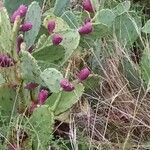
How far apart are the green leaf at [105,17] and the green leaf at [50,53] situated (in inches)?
10.5

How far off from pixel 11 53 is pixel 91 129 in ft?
1.30

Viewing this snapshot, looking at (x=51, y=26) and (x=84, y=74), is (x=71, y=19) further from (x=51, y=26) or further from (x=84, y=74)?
(x=84, y=74)

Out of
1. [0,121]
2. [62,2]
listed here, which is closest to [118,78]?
[62,2]

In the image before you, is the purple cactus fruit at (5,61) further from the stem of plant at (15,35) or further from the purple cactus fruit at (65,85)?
the purple cactus fruit at (65,85)

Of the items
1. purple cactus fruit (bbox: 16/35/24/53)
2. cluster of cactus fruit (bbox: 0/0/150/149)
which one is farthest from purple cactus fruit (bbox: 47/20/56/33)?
purple cactus fruit (bbox: 16/35/24/53)

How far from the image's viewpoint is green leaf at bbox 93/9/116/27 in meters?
1.93

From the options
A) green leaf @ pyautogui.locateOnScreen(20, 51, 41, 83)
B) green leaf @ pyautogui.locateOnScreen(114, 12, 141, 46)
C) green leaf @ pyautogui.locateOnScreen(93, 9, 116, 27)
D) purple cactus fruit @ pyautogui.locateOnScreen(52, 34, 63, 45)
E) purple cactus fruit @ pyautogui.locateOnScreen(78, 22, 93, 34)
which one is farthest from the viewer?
green leaf @ pyautogui.locateOnScreen(114, 12, 141, 46)

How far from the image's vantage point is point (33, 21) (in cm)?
177

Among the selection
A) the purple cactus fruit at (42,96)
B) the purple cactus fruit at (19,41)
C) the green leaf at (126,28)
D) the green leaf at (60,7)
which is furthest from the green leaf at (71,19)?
the purple cactus fruit at (42,96)

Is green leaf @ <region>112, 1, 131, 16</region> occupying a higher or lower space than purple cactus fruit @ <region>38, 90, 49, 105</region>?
higher

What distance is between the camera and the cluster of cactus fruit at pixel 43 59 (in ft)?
5.26

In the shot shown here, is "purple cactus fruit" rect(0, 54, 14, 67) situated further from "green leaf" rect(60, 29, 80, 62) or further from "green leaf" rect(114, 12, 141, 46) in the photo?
"green leaf" rect(114, 12, 141, 46)

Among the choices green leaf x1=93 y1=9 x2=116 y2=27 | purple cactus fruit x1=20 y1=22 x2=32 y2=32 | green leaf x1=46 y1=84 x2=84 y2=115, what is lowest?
green leaf x1=46 y1=84 x2=84 y2=115

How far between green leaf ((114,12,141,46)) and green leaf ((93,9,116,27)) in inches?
3.7
